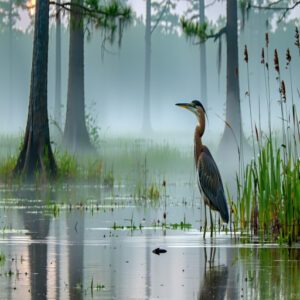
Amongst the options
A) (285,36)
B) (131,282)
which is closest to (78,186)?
(131,282)

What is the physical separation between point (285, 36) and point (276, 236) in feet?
358

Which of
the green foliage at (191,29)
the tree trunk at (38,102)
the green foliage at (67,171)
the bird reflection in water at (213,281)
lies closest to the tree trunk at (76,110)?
Answer: the green foliage at (191,29)

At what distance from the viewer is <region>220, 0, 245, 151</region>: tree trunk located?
4059cm

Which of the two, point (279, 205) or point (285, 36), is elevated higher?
point (285, 36)

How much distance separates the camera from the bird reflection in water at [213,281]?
10227mm

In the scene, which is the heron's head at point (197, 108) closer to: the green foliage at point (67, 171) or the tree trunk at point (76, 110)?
the green foliage at point (67, 171)

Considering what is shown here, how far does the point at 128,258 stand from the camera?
1319 centimetres

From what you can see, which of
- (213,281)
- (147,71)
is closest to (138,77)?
(147,71)

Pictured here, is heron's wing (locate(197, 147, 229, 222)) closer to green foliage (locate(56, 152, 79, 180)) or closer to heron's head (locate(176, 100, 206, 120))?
heron's head (locate(176, 100, 206, 120))

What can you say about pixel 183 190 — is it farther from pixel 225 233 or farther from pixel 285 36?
pixel 285 36

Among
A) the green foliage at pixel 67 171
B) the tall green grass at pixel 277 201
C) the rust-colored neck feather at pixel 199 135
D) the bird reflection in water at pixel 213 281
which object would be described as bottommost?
the bird reflection in water at pixel 213 281

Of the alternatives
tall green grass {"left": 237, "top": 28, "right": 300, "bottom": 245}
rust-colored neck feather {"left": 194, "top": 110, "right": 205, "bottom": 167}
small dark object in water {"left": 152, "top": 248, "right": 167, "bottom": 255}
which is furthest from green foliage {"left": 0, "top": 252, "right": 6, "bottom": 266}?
rust-colored neck feather {"left": 194, "top": 110, "right": 205, "bottom": 167}

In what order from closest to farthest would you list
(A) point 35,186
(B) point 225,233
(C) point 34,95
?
(B) point 225,233 → (A) point 35,186 → (C) point 34,95

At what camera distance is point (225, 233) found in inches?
634
